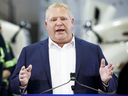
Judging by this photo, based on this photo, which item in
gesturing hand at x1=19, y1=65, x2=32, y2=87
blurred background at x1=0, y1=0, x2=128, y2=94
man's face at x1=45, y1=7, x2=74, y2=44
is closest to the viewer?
gesturing hand at x1=19, y1=65, x2=32, y2=87

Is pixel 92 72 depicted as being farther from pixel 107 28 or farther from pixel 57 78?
pixel 107 28

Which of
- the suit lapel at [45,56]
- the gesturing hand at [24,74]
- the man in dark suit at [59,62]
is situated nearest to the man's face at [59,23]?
the man in dark suit at [59,62]

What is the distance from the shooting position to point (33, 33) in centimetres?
138

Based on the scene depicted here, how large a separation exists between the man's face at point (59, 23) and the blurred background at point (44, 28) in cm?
31

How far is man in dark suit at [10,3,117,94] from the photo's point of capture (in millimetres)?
958

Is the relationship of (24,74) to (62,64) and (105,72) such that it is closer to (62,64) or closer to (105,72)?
(62,64)

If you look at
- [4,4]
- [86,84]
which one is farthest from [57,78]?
[4,4]

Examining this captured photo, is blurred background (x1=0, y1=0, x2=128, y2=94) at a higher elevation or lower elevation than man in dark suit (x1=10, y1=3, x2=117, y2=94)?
higher

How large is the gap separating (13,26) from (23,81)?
2.33 feet

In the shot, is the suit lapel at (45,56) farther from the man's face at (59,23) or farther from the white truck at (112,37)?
the white truck at (112,37)

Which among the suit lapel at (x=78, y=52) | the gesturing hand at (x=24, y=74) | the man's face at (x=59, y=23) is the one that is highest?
the man's face at (x=59, y=23)

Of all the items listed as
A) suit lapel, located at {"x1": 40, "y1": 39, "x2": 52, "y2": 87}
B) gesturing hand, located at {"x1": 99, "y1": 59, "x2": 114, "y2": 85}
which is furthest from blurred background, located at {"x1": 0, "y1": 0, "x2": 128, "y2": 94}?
gesturing hand, located at {"x1": 99, "y1": 59, "x2": 114, "y2": 85}

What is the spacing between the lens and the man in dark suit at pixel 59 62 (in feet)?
3.14

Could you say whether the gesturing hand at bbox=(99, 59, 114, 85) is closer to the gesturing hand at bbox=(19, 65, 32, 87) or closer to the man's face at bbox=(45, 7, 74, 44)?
the man's face at bbox=(45, 7, 74, 44)
